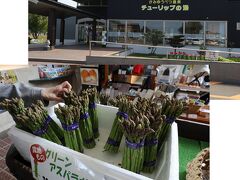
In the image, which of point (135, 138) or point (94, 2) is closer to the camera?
point (135, 138)

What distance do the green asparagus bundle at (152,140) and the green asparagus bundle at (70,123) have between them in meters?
0.23

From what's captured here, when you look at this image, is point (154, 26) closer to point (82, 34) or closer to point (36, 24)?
point (82, 34)

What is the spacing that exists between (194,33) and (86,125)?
15.7m

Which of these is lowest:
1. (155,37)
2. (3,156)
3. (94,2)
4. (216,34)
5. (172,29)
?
(3,156)

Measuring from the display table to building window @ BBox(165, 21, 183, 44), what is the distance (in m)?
15.5

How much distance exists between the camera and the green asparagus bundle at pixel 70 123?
86 cm

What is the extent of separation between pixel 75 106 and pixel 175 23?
15.9 metres

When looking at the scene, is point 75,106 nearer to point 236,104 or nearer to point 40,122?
point 40,122

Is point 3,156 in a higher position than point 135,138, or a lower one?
lower

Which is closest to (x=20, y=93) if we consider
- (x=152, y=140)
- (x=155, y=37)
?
(x=152, y=140)

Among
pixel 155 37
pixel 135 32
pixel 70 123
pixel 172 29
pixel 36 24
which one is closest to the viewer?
pixel 70 123

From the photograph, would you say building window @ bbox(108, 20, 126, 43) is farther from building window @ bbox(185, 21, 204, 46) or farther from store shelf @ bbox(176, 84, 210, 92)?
store shelf @ bbox(176, 84, 210, 92)

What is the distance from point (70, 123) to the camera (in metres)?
0.87

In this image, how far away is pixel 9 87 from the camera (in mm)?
1144
